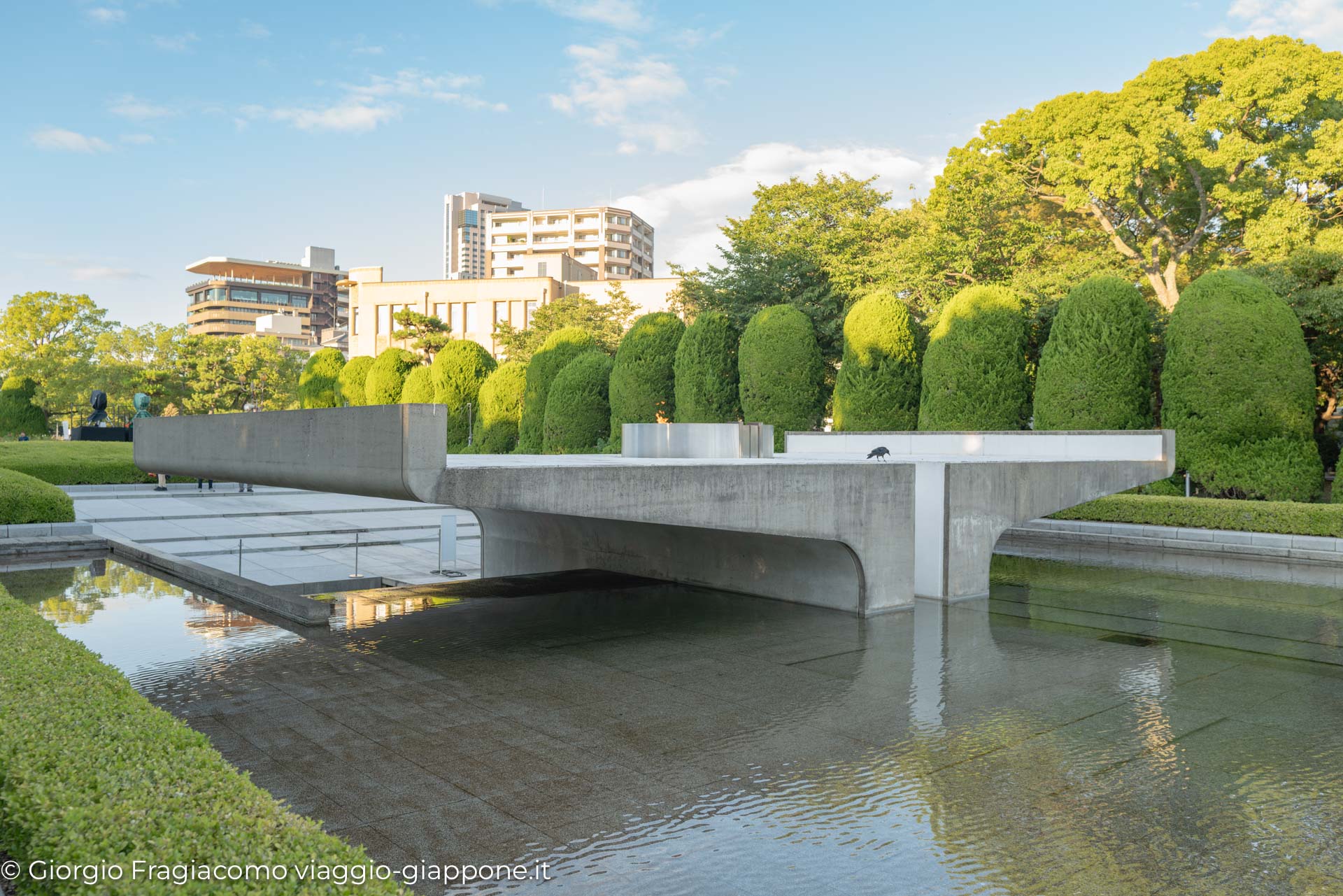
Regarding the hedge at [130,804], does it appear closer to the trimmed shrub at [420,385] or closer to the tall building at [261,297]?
the trimmed shrub at [420,385]

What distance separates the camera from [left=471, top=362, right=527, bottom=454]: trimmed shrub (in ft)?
120

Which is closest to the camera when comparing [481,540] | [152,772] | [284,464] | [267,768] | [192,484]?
[152,772]

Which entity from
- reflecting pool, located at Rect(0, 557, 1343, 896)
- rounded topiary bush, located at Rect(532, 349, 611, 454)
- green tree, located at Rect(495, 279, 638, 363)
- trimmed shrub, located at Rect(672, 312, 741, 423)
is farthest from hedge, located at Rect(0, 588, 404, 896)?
green tree, located at Rect(495, 279, 638, 363)

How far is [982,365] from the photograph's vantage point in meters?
22.8

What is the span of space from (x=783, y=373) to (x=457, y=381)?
1803cm

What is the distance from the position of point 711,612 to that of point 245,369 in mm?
48308

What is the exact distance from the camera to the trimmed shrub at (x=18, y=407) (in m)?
46.6

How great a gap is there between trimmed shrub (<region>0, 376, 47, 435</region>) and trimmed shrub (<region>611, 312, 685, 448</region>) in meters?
33.2

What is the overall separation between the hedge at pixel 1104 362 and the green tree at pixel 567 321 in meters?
31.4

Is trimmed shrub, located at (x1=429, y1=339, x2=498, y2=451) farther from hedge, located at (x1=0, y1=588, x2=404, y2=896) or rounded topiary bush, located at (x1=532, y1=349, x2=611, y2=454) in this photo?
hedge, located at (x1=0, y1=588, x2=404, y2=896)

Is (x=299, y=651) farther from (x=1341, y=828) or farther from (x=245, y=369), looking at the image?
(x=245, y=369)

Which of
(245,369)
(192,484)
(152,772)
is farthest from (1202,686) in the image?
(245,369)

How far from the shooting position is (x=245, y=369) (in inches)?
2064

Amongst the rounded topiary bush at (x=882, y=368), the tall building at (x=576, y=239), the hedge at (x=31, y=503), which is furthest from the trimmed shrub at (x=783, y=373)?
the tall building at (x=576, y=239)
